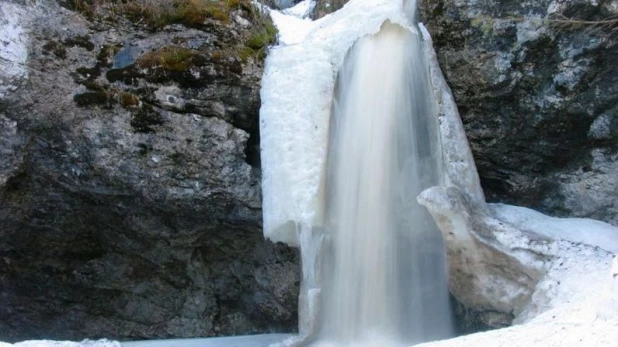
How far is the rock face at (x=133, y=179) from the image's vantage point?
6.81 m

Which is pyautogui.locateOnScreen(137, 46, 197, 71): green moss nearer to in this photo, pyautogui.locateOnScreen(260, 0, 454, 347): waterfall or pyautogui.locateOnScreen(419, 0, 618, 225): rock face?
pyautogui.locateOnScreen(260, 0, 454, 347): waterfall

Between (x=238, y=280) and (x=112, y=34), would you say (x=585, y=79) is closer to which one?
(x=238, y=280)

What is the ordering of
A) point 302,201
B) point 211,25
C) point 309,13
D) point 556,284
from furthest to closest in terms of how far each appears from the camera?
1. point 309,13
2. point 211,25
3. point 302,201
4. point 556,284

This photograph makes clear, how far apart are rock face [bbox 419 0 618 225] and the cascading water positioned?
49 centimetres

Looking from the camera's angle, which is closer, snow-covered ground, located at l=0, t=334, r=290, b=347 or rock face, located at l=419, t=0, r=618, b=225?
rock face, located at l=419, t=0, r=618, b=225

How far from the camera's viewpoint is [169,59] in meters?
7.06

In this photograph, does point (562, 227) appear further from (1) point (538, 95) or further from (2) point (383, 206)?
(2) point (383, 206)

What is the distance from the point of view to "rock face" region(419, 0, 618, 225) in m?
6.15

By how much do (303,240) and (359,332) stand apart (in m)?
1.00

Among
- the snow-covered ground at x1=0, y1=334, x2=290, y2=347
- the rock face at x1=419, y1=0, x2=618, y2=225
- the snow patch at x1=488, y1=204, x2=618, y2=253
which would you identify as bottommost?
the snow-covered ground at x1=0, y1=334, x2=290, y2=347

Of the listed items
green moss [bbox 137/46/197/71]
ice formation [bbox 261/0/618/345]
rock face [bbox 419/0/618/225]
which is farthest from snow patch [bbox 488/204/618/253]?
green moss [bbox 137/46/197/71]

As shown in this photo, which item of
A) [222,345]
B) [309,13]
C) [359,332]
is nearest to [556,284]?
[359,332]

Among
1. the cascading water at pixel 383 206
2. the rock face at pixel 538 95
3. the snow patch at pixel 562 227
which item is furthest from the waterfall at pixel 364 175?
the snow patch at pixel 562 227

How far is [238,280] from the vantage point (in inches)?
304
